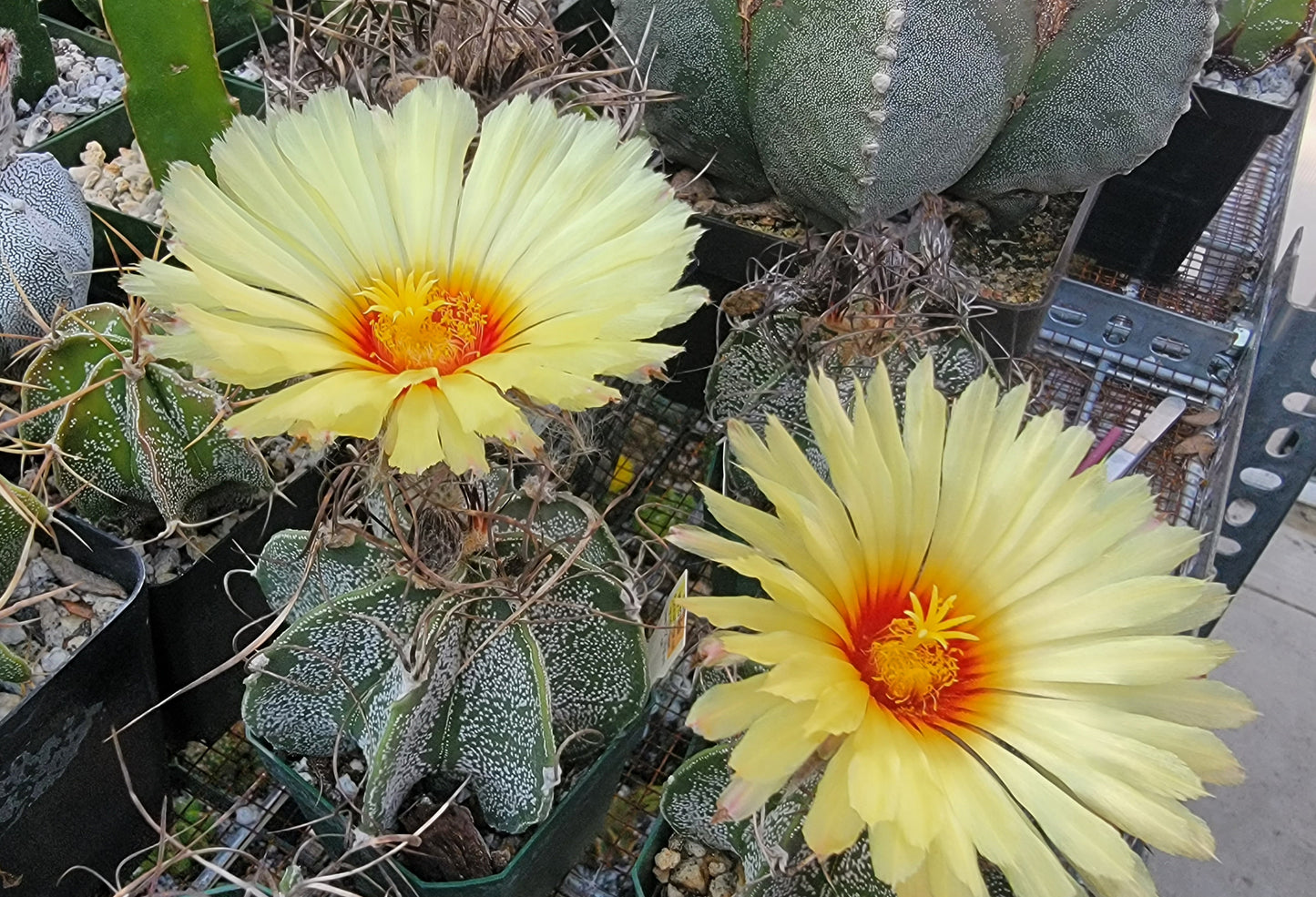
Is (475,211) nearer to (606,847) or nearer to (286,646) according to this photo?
(286,646)

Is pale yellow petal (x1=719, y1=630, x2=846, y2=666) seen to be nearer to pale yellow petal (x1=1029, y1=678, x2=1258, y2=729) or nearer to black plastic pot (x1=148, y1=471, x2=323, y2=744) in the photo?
pale yellow petal (x1=1029, y1=678, x2=1258, y2=729)

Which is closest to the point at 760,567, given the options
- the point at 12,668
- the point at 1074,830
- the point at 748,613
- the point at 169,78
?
the point at 748,613

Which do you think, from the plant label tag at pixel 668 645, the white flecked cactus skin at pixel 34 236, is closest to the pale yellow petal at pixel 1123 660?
the plant label tag at pixel 668 645

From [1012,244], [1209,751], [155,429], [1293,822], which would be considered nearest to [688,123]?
[1012,244]

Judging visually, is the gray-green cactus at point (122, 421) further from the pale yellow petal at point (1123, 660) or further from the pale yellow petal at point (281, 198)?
the pale yellow petal at point (1123, 660)

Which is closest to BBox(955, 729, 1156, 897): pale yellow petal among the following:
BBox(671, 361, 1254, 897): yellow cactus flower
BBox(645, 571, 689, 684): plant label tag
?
BBox(671, 361, 1254, 897): yellow cactus flower

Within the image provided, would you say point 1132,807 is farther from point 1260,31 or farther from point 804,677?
point 1260,31
